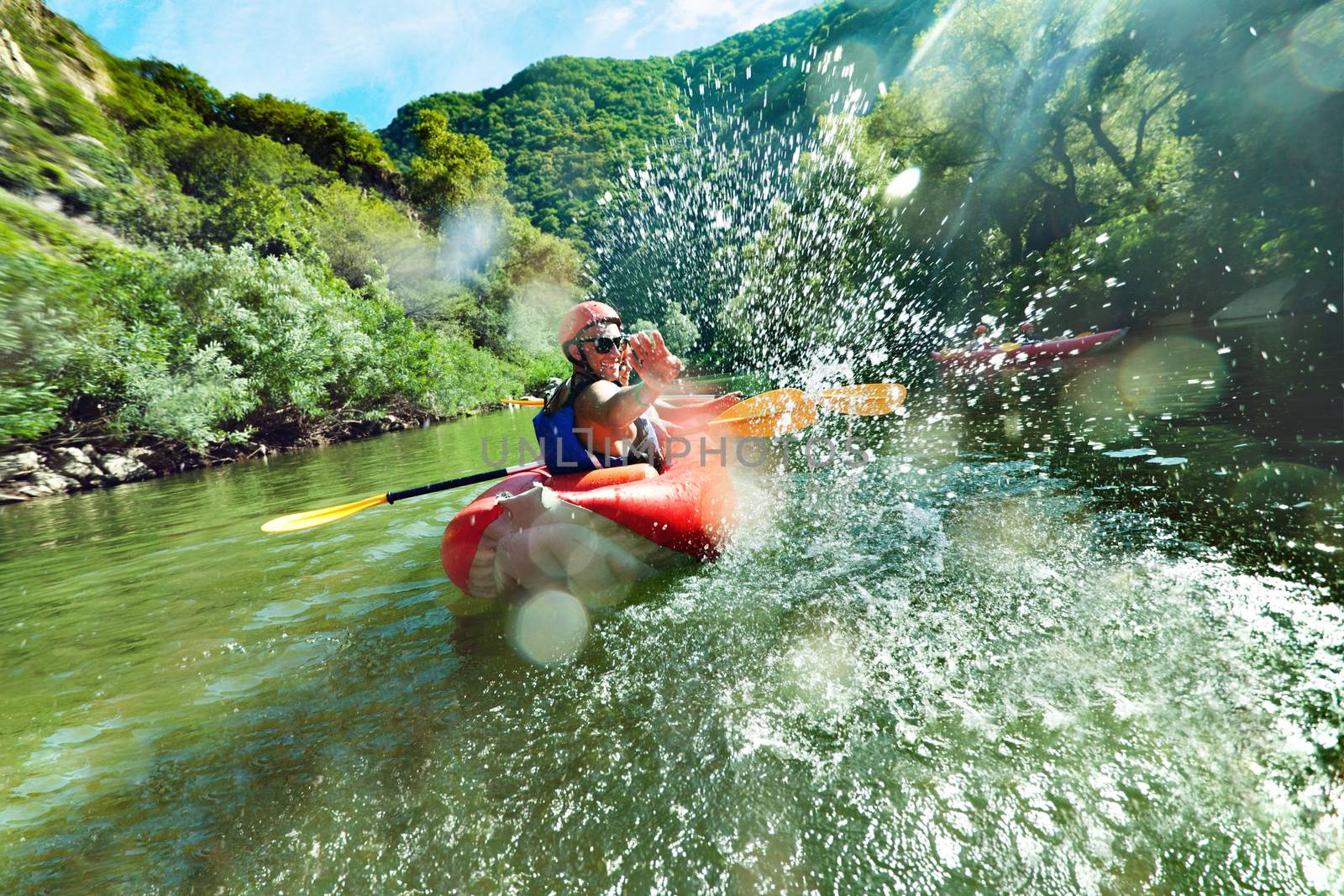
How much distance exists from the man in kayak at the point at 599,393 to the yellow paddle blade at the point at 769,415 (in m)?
1.80

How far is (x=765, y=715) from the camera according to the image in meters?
2.21

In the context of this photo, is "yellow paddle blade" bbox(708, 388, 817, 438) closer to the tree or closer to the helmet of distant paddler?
the helmet of distant paddler

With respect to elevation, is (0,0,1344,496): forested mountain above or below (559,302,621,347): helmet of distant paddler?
above

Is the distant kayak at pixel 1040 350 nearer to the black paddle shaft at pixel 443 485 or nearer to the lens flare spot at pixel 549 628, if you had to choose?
the black paddle shaft at pixel 443 485

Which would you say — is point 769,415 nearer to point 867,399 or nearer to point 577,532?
point 867,399

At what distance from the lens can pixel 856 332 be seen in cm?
2889

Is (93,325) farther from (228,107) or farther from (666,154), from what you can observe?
(666,154)

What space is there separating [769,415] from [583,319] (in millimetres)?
3355

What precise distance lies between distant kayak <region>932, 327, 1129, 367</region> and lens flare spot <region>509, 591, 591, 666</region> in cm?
1624

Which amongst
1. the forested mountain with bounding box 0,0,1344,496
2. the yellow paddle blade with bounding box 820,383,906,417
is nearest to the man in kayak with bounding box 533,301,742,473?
the yellow paddle blade with bounding box 820,383,906,417

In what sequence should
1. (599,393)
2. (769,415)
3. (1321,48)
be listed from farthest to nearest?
1. (1321,48)
2. (769,415)
3. (599,393)

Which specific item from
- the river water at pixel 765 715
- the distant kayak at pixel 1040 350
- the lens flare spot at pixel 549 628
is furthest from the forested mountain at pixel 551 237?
the lens flare spot at pixel 549 628

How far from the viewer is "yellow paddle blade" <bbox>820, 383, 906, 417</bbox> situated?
7.54m

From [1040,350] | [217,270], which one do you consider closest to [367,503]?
[217,270]
